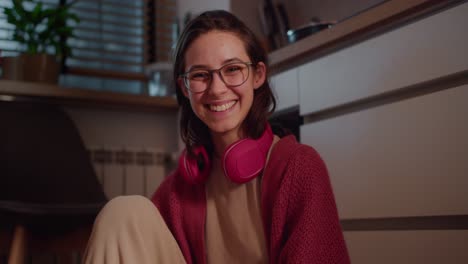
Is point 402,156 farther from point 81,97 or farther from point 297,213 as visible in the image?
point 81,97

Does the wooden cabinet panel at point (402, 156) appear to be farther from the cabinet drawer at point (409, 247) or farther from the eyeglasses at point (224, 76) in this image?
the eyeglasses at point (224, 76)

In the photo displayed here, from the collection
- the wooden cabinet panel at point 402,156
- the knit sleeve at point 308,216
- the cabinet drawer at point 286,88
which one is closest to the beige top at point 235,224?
the knit sleeve at point 308,216

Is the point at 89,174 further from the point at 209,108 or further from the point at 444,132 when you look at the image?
the point at 444,132

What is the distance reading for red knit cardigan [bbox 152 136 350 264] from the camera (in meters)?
→ 0.92

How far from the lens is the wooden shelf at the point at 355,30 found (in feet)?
4.31

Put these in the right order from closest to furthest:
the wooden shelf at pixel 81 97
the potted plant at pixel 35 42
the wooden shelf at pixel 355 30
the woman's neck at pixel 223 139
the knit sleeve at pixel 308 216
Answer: the knit sleeve at pixel 308 216 → the woman's neck at pixel 223 139 → the wooden shelf at pixel 355 30 → the wooden shelf at pixel 81 97 → the potted plant at pixel 35 42

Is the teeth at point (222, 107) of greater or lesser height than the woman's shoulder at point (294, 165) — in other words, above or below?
above

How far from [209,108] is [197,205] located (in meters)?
0.21

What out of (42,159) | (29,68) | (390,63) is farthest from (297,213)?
(29,68)

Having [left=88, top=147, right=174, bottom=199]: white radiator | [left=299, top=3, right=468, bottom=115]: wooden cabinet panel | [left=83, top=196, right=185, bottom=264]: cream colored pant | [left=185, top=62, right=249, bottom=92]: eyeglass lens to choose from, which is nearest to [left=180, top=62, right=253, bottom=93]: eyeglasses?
[left=185, top=62, right=249, bottom=92]: eyeglass lens

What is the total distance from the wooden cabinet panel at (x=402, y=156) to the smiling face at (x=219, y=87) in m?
0.44

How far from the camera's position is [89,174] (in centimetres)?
206

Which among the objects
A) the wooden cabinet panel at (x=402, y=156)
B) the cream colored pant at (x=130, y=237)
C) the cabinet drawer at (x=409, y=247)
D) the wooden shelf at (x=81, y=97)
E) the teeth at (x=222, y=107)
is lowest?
the cabinet drawer at (x=409, y=247)

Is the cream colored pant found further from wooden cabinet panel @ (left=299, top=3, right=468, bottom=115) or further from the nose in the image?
wooden cabinet panel @ (left=299, top=3, right=468, bottom=115)
